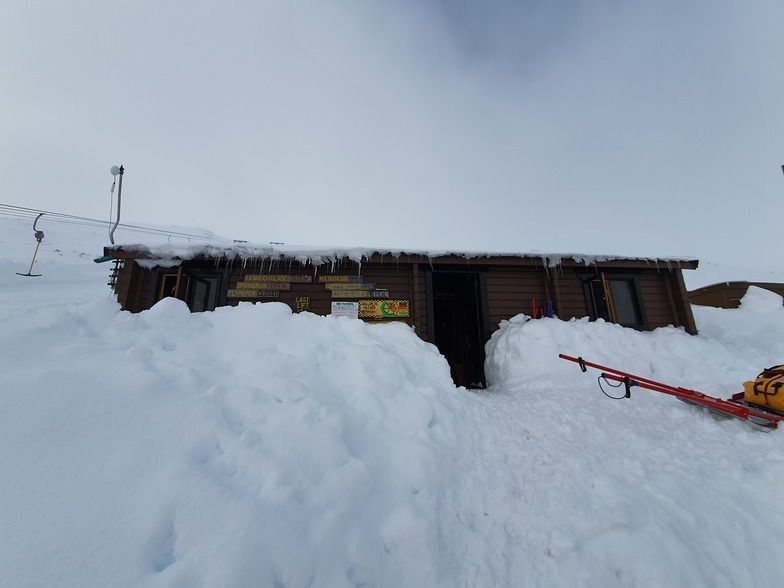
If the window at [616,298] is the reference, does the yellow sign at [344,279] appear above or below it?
above

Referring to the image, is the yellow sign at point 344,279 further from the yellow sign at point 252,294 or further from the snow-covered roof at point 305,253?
the yellow sign at point 252,294

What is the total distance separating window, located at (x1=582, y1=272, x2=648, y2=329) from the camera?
9109 mm

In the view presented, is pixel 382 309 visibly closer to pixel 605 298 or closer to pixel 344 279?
pixel 344 279

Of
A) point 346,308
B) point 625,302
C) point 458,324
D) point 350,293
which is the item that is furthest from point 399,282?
point 625,302

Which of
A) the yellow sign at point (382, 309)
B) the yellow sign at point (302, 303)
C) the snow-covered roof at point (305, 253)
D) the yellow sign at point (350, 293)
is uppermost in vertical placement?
the snow-covered roof at point (305, 253)

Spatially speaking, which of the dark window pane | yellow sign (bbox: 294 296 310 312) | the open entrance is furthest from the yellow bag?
yellow sign (bbox: 294 296 310 312)

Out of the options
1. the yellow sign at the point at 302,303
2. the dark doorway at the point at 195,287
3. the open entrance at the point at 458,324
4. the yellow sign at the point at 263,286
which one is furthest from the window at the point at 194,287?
the open entrance at the point at 458,324

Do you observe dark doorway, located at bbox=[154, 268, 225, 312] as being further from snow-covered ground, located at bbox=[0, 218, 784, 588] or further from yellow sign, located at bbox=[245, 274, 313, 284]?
snow-covered ground, located at bbox=[0, 218, 784, 588]

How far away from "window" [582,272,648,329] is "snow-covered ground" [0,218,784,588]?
16.0 feet

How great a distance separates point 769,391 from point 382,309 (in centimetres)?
693

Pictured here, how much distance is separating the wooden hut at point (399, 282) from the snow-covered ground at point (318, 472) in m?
3.79

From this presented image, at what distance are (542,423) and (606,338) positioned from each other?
14.7ft

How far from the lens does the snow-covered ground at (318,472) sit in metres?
1.53

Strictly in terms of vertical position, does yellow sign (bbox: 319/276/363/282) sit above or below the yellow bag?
above
